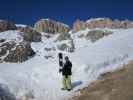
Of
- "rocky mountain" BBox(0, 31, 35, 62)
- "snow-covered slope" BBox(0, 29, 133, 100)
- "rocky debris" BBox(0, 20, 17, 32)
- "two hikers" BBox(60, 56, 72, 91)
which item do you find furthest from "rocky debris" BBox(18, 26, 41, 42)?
"two hikers" BBox(60, 56, 72, 91)

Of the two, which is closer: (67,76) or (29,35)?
(67,76)

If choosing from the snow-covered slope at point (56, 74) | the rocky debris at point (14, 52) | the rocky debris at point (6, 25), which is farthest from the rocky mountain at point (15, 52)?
the rocky debris at point (6, 25)

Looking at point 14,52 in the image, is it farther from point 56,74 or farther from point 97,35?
point 97,35

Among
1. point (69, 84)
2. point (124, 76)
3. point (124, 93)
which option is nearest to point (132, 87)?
point (124, 93)

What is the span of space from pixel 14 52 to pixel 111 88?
31467 mm

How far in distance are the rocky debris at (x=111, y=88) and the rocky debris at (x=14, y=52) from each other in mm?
25186

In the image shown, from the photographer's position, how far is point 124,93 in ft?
54.2

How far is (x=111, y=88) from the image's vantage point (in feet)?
59.2

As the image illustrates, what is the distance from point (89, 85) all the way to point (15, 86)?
4.63 metres

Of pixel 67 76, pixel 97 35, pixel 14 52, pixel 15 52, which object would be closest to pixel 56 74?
pixel 67 76

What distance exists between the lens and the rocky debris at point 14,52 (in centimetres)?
4559

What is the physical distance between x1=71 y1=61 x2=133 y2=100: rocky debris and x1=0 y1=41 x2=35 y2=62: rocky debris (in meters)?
25.2

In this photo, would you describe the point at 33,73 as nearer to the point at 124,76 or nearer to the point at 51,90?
the point at 51,90

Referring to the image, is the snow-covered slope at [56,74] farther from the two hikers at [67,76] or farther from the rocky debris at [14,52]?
the rocky debris at [14,52]
